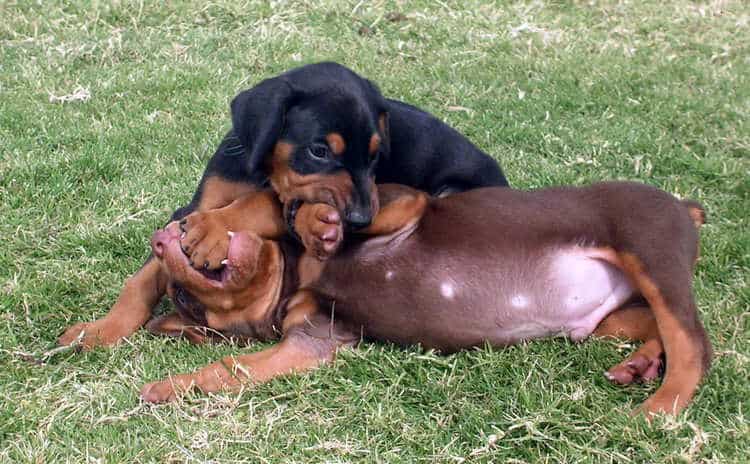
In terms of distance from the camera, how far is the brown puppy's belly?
3578mm

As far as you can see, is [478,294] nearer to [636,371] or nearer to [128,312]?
[636,371]

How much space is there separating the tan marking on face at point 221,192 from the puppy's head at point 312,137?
0.18m

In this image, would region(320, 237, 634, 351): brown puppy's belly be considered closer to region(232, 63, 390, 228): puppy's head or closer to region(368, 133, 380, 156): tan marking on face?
region(232, 63, 390, 228): puppy's head

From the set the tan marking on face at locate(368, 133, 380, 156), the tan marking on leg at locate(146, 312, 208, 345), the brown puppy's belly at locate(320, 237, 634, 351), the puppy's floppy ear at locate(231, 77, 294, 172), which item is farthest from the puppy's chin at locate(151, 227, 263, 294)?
the tan marking on face at locate(368, 133, 380, 156)

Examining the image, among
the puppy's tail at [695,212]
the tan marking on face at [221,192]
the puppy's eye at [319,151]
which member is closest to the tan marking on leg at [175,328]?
the tan marking on face at [221,192]

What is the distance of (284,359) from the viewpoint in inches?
135

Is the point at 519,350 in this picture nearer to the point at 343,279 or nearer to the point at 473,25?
the point at 343,279

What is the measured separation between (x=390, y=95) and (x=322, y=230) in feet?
11.9

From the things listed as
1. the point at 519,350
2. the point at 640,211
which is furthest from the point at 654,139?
the point at 519,350

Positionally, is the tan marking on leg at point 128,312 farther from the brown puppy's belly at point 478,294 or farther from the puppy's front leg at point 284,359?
the brown puppy's belly at point 478,294

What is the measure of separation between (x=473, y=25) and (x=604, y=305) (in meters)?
5.50

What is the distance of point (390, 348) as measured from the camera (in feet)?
11.8

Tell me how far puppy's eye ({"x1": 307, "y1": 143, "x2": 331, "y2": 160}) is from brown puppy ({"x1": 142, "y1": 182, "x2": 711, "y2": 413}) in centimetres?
29

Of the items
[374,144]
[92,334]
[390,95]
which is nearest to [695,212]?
[374,144]
